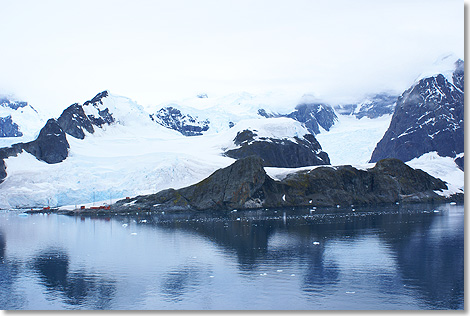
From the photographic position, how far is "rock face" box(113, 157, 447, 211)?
350ft

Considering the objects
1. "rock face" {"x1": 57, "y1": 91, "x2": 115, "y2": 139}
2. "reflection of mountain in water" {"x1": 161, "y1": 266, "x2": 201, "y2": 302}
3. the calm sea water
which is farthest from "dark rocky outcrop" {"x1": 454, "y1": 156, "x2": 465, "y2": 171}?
"reflection of mountain in water" {"x1": 161, "y1": 266, "x2": 201, "y2": 302}

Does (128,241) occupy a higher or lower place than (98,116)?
lower

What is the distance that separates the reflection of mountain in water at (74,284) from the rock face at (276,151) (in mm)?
106792

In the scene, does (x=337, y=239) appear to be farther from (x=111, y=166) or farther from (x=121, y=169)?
(x=111, y=166)

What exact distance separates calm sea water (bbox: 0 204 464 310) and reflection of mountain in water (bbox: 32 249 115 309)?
72mm

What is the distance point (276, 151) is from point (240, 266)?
115473 mm

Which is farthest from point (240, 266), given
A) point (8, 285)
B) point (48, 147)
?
point (48, 147)

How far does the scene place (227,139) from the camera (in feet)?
538

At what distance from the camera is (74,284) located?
37.2m

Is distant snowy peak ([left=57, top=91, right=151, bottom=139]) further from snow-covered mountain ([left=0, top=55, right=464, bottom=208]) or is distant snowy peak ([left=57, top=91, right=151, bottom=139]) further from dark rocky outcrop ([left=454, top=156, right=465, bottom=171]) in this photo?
dark rocky outcrop ([left=454, top=156, right=465, bottom=171])

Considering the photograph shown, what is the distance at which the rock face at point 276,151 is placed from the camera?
15288 cm

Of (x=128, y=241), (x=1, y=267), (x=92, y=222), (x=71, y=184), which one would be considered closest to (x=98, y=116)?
(x=71, y=184)

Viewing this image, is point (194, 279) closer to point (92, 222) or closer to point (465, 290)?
point (465, 290)

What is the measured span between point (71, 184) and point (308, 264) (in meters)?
94.8
